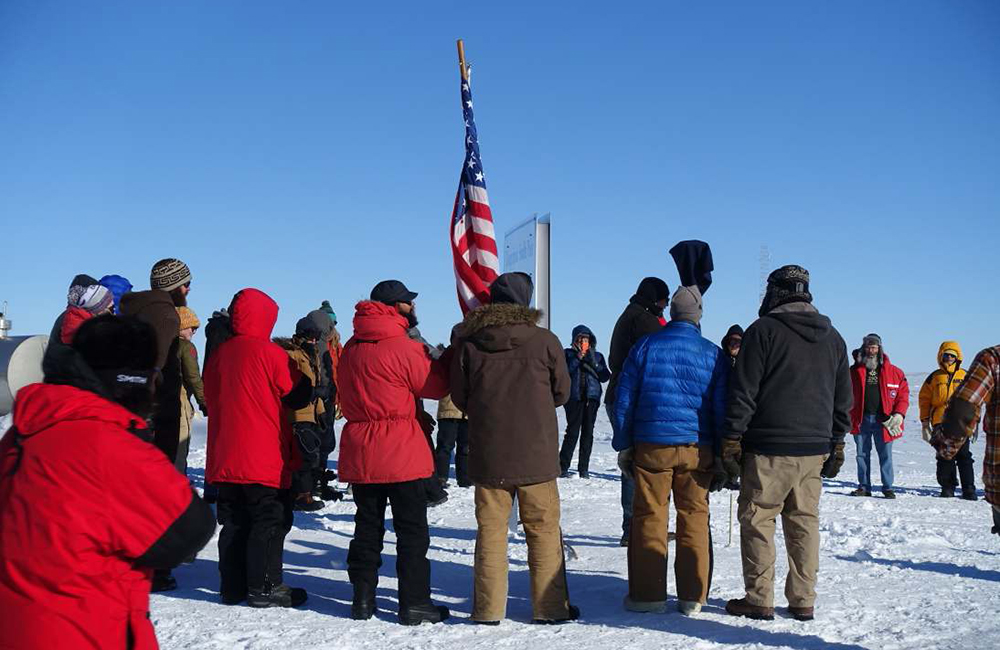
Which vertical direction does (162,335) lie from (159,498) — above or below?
above

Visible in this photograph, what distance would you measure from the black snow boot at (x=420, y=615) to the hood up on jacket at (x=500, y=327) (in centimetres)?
162

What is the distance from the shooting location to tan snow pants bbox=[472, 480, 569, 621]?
537cm

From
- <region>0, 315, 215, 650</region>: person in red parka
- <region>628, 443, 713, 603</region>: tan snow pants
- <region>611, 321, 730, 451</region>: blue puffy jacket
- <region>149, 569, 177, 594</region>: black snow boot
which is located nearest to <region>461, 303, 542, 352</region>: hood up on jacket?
<region>611, 321, 730, 451</region>: blue puffy jacket

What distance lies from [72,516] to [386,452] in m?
3.21

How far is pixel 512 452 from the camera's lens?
17.7 ft

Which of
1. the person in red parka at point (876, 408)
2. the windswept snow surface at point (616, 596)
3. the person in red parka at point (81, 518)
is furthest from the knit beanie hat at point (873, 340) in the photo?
the person in red parka at point (81, 518)

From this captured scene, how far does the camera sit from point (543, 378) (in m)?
5.52

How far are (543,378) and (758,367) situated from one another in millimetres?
1298

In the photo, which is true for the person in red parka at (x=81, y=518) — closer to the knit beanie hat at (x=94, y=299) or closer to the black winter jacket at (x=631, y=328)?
the knit beanie hat at (x=94, y=299)

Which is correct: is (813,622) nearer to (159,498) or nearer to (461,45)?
(159,498)

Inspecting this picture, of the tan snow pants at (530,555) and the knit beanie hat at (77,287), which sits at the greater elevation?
the knit beanie hat at (77,287)

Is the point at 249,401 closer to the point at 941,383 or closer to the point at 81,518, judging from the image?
the point at 81,518

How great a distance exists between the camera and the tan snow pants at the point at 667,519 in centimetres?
557

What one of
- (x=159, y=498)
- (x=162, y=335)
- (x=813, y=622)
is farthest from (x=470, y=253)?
(x=159, y=498)
